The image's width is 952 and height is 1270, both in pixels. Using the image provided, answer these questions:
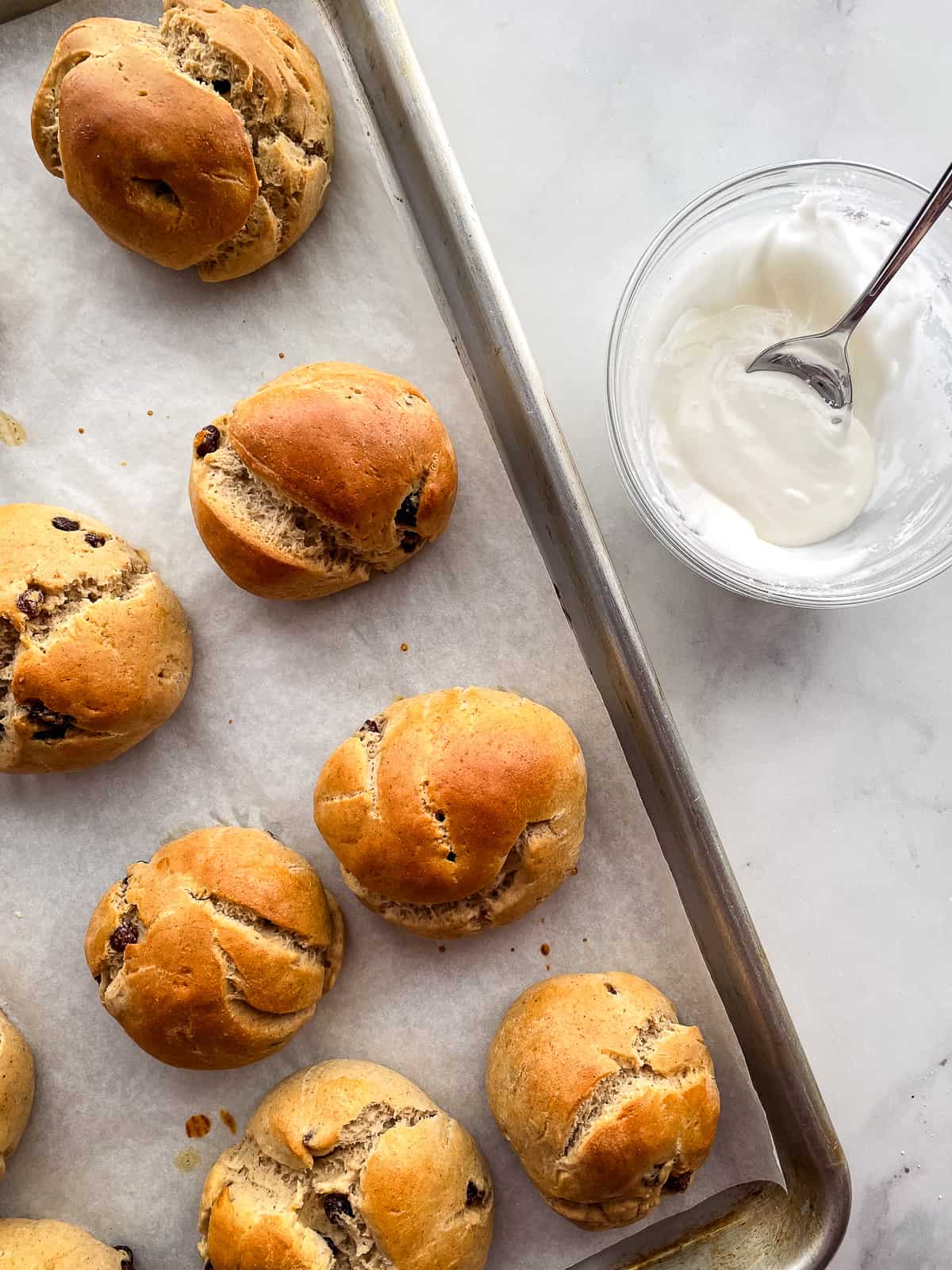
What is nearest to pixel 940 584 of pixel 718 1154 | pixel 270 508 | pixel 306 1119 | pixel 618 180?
pixel 618 180

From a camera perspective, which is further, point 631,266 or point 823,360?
point 631,266

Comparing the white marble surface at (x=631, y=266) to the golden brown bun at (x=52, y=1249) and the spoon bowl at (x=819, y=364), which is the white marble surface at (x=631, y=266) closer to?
the spoon bowl at (x=819, y=364)

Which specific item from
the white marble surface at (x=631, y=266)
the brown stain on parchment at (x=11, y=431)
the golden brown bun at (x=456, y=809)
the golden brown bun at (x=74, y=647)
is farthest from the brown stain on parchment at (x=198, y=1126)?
the brown stain on parchment at (x=11, y=431)

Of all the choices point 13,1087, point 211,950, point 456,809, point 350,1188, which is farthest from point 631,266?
point 13,1087

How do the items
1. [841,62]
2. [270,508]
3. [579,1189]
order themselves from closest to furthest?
[579,1189] < [270,508] < [841,62]

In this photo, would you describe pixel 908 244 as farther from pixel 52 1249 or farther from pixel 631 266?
pixel 52 1249

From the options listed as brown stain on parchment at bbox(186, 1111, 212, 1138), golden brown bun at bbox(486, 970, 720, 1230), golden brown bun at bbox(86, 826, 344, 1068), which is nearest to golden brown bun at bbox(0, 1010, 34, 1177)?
golden brown bun at bbox(86, 826, 344, 1068)

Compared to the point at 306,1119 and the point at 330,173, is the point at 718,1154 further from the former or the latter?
the point at 330,173
